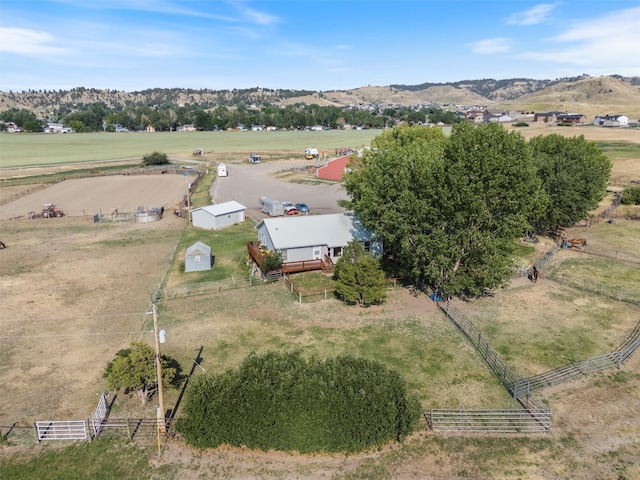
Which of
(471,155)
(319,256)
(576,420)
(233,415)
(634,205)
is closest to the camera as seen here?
(233,415)

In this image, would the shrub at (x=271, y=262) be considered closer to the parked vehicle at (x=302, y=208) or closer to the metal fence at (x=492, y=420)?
the metal fence at (x=492, y=420)

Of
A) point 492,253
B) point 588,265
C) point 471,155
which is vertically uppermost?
point 471,155

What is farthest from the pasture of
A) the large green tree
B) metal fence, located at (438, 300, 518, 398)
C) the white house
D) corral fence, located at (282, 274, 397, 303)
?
the white house

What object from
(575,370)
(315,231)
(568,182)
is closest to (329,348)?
(575,370)

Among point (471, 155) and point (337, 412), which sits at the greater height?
point (471, 155)

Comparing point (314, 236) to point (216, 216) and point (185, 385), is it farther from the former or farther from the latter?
point (185, 385)

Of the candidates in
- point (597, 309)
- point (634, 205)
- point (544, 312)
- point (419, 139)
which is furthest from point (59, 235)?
point (634, 205)

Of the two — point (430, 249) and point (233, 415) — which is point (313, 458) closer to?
point (233, 415)

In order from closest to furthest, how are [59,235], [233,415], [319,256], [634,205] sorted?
1. [233,415]
2. [319,256]
3. [59,235]
4. [634,205]
